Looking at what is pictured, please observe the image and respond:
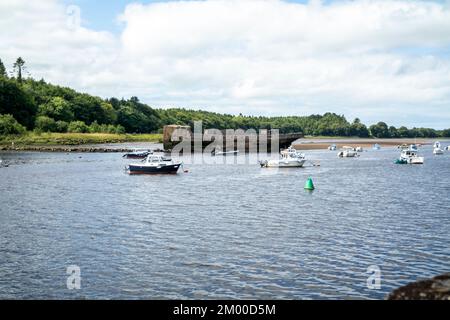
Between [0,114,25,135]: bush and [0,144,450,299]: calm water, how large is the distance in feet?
432

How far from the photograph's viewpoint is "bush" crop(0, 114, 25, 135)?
600ft

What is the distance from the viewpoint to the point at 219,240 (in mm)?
32219

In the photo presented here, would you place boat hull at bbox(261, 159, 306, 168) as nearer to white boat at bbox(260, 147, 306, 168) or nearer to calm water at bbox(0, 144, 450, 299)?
white boat at bbox(260, 147, 306, 168)

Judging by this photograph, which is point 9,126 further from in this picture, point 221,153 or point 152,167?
point 152,167

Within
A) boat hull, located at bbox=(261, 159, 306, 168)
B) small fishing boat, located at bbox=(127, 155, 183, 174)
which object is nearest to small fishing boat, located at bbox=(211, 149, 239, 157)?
boat hull, located at bbox=(261, 159, 306, 168)

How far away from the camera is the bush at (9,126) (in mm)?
182750

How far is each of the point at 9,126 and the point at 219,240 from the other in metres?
173

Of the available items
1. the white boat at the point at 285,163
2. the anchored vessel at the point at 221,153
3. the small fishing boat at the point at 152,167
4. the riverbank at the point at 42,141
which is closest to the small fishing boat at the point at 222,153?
the anchored vessel at the point at 221,153

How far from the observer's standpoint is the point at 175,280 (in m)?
23.7

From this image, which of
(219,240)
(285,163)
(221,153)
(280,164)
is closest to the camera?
(219,240)

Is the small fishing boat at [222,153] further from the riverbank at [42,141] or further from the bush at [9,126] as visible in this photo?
the bush at [9,126]

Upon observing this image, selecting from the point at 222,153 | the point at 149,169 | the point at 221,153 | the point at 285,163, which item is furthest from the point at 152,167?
the point at 222,153

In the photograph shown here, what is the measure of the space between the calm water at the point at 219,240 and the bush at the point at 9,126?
432ft
